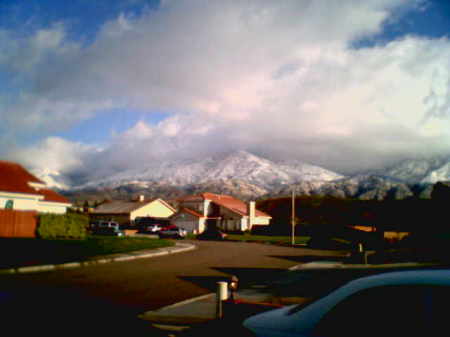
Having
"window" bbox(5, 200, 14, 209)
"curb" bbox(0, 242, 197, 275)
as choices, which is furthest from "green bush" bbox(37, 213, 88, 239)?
"curb" bbox(0, 242, 197, 275)

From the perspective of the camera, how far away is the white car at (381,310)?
2.83 meters

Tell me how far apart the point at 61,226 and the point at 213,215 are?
38581mm

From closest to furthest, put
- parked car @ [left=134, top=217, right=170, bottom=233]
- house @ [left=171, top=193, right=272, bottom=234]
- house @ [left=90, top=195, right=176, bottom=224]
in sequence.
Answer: parked car @ [left=134, top=217, right=170, bottom=233] → house @ [left=171, top=193, right=272, bottom=234] → house @ [left=90, top=195, right=176, bottom=224]

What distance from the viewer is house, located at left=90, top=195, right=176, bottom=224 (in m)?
Result: 62.0

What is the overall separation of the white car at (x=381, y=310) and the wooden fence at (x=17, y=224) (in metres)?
28.6

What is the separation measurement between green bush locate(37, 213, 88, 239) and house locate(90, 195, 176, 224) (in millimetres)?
31409

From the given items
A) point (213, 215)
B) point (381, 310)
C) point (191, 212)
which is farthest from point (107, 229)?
point (381, 310)

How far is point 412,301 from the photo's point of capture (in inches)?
116

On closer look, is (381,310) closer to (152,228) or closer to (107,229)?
(107,229)

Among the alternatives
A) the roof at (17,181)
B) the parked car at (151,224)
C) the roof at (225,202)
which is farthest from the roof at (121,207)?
the roof at (17,181)

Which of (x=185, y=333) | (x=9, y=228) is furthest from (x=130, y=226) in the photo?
(x=185, y=333)

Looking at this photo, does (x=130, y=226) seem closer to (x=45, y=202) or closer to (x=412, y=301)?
(x=45, y=202)

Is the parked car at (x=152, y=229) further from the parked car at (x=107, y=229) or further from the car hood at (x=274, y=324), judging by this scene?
the car hood at (x=274, y=324)

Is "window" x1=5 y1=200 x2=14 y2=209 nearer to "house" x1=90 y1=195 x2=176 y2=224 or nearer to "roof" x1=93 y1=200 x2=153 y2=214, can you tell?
"house" x1=90 y1=195 x2=176 y2=224
